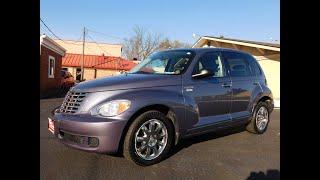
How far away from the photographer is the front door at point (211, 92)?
5.71m

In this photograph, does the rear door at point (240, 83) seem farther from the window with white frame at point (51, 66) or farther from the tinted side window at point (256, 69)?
the window with white frame at point (51, 66)

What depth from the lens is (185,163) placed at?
5.14 meters

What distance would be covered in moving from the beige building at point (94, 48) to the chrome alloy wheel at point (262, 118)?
5757 cm

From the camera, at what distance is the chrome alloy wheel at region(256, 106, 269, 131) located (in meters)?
7.45

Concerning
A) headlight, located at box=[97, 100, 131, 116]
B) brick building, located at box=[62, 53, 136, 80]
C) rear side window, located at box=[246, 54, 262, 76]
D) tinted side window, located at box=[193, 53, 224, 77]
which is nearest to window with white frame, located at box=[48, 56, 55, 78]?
rear side window, located at box=[246, 54, 262, 76]

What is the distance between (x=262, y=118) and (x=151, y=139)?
11.2 ft

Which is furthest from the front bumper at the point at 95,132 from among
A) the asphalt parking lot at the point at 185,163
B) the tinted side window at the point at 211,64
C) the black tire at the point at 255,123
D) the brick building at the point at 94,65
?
the brick building at the point at 94,65

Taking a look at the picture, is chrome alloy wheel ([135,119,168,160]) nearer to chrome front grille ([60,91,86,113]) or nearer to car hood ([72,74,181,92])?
car hood ([72,74,181,92])

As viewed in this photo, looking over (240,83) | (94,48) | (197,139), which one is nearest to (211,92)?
(240,83)

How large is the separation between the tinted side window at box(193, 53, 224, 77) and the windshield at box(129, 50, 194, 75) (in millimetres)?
191

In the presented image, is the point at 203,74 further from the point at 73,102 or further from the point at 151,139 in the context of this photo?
the point at 73,102
